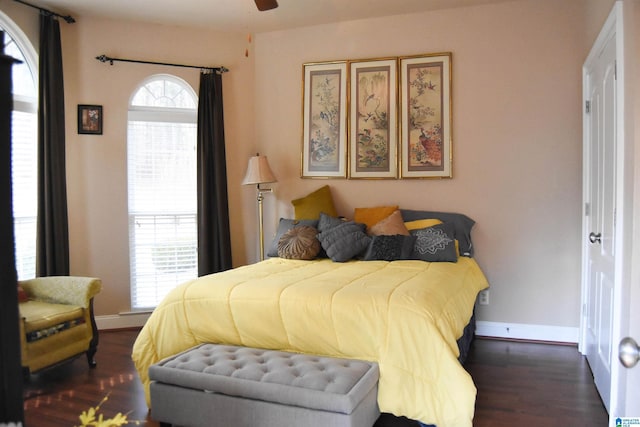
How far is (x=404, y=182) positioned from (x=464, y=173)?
538mm

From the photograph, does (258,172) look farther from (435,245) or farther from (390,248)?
(435,245)

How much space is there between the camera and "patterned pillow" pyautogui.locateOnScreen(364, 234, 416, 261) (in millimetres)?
3951

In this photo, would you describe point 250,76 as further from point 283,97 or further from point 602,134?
point 602,134

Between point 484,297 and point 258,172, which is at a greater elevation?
point 258,172

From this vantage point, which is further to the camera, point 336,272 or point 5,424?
point 336,272

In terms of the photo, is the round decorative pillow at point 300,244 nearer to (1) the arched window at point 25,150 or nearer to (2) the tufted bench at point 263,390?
Result: (2) the tufted bench at point 263,390

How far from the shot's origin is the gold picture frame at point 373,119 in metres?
4.63

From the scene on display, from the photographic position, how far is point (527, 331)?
4250mm

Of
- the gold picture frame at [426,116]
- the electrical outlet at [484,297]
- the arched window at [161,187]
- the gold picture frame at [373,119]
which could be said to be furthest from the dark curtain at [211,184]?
the electrical outlet at [484,297]

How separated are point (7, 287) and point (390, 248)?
3.37 meters

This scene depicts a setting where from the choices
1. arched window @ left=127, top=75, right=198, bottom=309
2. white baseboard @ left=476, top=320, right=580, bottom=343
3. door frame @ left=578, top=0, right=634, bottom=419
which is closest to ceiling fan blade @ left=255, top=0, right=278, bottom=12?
door frame @ left=578, top=0, right=634, bottom=419

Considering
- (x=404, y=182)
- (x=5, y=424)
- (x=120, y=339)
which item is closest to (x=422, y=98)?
(x=404, y=182)

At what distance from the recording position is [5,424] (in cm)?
76

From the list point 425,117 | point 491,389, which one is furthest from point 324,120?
point 491,389
